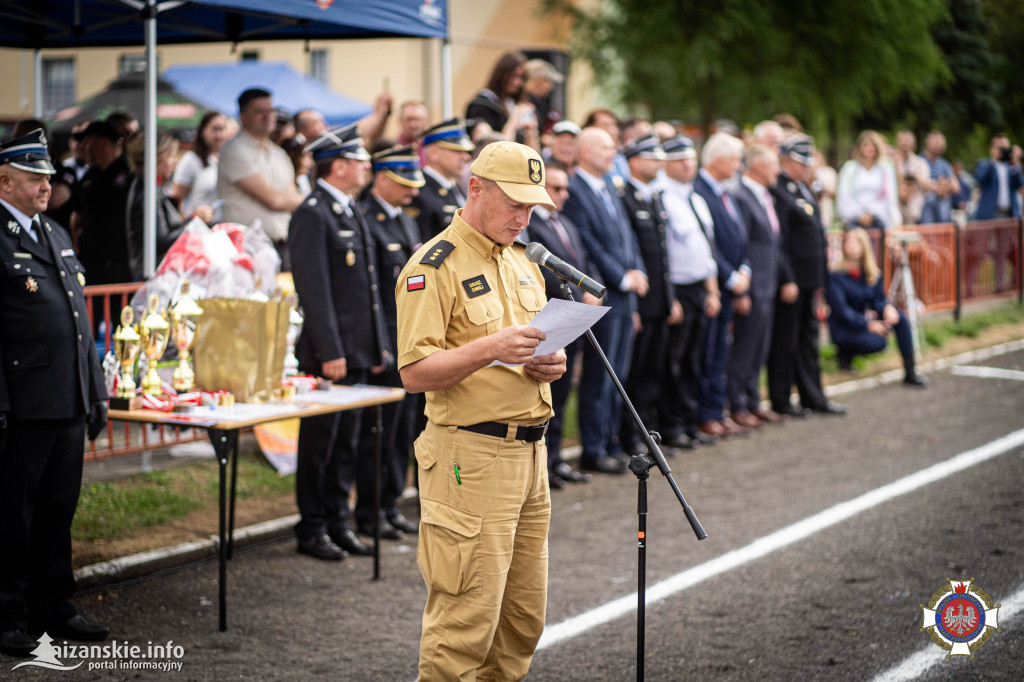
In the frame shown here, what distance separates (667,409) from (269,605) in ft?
15.9

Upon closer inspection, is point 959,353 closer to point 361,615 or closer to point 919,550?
point 919,550

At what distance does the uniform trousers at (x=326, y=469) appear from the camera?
6.89m

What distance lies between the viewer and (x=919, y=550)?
6.73 metres

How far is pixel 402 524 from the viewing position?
7.44 metres

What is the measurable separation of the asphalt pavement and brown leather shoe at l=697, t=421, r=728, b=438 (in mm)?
1005

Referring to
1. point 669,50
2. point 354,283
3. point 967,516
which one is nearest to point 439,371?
point 354,283

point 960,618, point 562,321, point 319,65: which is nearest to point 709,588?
point 960,618

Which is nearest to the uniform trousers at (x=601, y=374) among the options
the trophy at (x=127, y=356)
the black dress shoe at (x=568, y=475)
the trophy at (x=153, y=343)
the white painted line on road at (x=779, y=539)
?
the black dress shoe at (x=568, y=475)

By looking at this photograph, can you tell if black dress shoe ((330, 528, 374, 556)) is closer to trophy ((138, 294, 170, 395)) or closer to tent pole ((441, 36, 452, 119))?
trophy ((138, 294, 170, 395))

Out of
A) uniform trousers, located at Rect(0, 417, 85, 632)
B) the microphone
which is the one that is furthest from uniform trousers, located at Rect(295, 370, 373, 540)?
the microphone

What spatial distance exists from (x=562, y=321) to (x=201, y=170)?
290 inches

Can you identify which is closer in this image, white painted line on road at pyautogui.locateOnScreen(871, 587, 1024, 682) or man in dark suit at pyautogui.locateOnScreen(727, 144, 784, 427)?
white painted line on road at pyautogui.locateOnScreen(871, 587, 1024, 682)

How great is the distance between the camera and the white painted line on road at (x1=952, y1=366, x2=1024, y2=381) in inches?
499

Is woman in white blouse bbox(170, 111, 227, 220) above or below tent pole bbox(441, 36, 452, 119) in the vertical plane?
below
